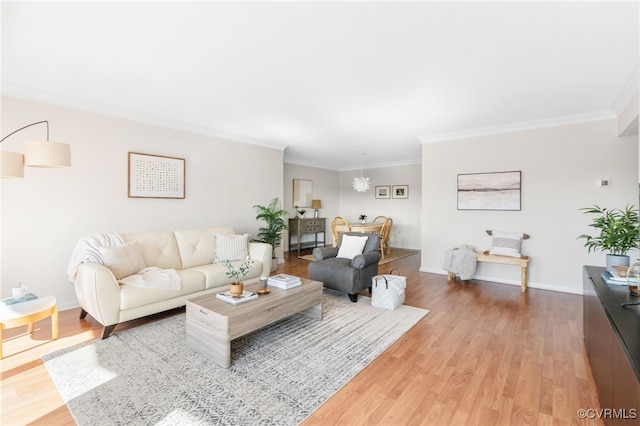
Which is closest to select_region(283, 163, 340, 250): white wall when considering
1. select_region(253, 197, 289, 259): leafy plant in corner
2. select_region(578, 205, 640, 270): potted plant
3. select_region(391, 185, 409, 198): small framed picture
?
select_region(391, 185, 409, 198): small framed picture

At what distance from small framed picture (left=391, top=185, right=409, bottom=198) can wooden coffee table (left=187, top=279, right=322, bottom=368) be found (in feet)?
19.8

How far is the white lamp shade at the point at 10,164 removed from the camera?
7.22 feet

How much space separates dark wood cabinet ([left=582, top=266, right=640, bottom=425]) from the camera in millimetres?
1097

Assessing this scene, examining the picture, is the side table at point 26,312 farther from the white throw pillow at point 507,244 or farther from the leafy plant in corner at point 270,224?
the white throw pillow at point 507,244

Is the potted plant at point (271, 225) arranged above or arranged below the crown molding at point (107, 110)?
below

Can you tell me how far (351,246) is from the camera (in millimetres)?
4074

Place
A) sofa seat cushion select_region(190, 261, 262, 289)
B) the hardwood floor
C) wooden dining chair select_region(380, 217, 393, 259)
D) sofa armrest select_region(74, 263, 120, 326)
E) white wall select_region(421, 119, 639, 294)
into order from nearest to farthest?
the hardwood floor → sofa armrest select_region(74, 263, 120, 326) → sofa seat cushion select_region(190, 261, 262, 289) → white wall select_region(421, 119, 639, 294) → wooden dining chair select_region(380, 217, 393, 259)

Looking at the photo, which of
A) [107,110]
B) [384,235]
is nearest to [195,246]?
[107,110]

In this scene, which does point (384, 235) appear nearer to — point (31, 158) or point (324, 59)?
point (324, 59)

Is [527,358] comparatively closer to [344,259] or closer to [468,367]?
[468,367]

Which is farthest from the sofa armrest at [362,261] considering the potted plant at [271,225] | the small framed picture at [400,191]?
the small framed picture at [400,191]

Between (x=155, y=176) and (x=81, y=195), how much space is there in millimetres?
873

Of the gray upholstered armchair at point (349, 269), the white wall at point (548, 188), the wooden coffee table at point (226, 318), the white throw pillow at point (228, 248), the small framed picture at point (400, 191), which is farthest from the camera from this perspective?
the small framed picture at point (400, 191)

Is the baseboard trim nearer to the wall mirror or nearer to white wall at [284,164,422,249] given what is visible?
white wall at [284,164,422,249]
